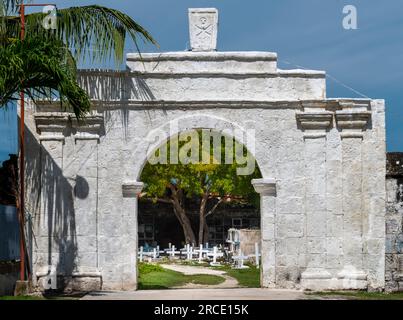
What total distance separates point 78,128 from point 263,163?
320 centimetres

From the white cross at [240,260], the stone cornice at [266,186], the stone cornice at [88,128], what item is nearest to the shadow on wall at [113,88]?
the stone cornice at [88,128]

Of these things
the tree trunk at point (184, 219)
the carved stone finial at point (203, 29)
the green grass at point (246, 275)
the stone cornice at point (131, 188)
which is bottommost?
the green grass at point (246, 275)

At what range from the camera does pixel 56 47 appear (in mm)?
12094

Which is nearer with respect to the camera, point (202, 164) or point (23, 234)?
point (23, 234)

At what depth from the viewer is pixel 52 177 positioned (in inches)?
541

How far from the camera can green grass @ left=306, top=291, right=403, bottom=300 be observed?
→ 12.7 metres

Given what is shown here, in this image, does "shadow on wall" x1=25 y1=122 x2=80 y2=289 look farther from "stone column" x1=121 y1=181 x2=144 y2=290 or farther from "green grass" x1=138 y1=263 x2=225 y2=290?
"green grass" x1=138 y1=263 x2=225 y2=290

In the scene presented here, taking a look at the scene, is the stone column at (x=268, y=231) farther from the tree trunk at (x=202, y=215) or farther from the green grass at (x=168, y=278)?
the tree trunk at (x=202, y=215)

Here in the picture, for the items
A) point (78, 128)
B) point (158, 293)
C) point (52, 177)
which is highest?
point (78, 128)

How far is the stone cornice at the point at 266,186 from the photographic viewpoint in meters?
13.7

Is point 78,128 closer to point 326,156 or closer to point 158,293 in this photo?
point 158,293

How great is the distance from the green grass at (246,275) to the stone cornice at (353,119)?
4185 mm

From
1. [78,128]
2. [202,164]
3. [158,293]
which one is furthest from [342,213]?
[202,164]

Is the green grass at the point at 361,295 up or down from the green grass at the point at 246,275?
up
